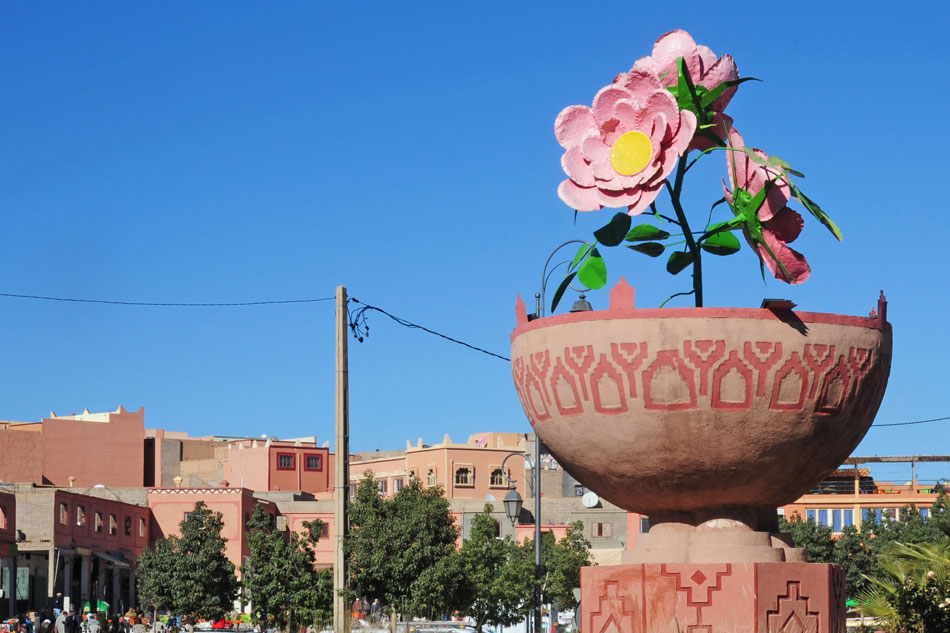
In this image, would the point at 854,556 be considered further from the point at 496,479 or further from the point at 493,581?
the point at 496,479

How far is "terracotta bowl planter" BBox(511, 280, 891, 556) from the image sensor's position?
29.0 ft

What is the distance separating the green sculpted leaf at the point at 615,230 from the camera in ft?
31.7

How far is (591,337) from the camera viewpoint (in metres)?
9.09

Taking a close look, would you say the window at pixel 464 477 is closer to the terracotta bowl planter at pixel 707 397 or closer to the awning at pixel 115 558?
the awning at pixel 115 558

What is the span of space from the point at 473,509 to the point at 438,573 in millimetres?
29657

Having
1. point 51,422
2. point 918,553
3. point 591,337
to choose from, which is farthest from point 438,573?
point 51,422

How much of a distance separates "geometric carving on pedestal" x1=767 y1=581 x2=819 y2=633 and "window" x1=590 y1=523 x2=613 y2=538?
1916 inches

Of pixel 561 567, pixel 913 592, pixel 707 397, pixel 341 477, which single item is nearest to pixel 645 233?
pixel 707 397

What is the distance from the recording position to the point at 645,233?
387 inches

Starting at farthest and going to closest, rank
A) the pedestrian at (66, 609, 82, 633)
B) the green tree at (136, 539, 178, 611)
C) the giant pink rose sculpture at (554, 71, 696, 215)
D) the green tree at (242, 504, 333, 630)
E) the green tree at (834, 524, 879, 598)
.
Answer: the green tree at (834, 524, 879, 598) → the green tree at (136, 539, 178, 611) → the pedestrian at (66, 609, 82, 633) → the green tree at (242, 504, 333, 630) → the giant pink rose sculpture at (554, 71, 696, 215)

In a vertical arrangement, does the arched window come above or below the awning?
above

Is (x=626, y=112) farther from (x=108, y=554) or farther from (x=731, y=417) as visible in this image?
(x=108, y=554)

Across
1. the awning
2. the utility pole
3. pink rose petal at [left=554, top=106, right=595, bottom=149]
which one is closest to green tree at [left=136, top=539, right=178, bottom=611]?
the awning

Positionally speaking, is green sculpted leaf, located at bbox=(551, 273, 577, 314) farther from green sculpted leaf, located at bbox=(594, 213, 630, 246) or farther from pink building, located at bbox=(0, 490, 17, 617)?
pink building, located at bbox=(0, 490, 17, 617)
